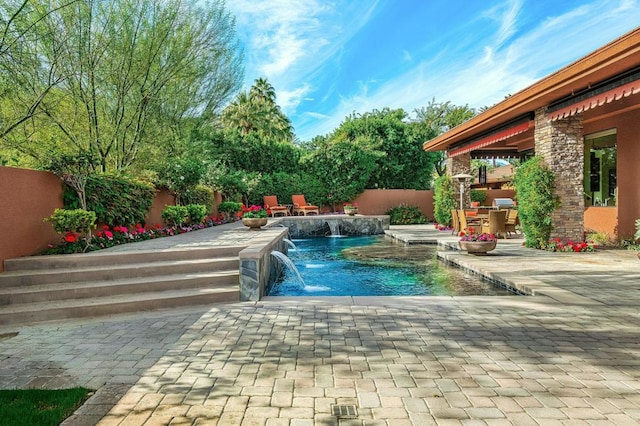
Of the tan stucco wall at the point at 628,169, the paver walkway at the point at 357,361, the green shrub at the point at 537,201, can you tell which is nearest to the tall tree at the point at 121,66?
the paver walkway at the point at 357,361

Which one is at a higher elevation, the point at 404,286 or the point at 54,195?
the point at 54,195

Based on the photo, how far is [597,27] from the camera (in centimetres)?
1441

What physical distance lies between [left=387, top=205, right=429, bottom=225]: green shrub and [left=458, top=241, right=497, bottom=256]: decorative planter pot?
10.3 m

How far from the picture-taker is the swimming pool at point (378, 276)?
5719 mm

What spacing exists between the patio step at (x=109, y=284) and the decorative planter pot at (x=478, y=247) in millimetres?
4913

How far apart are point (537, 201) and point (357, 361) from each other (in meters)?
7.05

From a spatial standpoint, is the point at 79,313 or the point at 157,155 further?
the point at 157,155

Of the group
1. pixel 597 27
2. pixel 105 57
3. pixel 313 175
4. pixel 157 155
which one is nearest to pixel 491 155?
pixel 597 27

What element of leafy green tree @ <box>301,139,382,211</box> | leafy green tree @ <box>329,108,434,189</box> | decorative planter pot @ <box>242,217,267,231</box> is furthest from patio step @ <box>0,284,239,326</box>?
leafy green tree @ <box>329,108,434,189</box>

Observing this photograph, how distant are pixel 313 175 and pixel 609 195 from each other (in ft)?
43.2

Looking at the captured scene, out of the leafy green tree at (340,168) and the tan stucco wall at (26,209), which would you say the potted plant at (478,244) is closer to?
the tan stucco wall at (26,209)

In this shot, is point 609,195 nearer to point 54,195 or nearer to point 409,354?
point 409,354

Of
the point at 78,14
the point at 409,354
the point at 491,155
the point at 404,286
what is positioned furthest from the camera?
the point at 491,155

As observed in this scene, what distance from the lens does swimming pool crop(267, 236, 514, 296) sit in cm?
572
